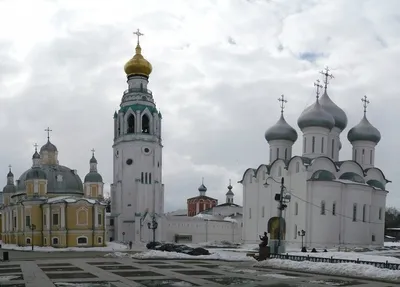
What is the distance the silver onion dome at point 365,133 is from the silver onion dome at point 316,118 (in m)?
4.63

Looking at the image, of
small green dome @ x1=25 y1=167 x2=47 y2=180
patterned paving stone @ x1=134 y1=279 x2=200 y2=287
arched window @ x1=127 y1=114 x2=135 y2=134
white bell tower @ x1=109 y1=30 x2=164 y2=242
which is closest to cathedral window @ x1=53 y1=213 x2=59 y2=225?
small green dome @ x1=25 y1=167 x2=47 y2=180

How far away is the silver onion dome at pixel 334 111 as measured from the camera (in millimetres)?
51500

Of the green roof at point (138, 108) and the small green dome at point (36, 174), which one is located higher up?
the green roof at point (138, 108)

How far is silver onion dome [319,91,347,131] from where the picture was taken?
5150 centimetres

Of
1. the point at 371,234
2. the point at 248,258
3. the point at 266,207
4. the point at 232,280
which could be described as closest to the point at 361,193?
the point at 371,234

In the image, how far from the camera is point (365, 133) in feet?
169

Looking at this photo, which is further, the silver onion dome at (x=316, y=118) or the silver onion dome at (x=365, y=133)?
the silver onion dome at (x=365, y=133)

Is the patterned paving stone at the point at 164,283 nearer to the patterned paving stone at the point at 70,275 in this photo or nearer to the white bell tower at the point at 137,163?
the patterned paving stone at the point at 70,275

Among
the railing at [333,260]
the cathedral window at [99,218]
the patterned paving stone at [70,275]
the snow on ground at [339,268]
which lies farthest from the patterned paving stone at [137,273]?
the cathedral window at [99,218]

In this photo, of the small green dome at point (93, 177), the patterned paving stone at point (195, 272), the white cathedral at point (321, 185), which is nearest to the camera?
the patterned paving stone at point (195, 272)

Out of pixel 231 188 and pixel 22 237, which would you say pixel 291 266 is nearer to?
pixel 22 237

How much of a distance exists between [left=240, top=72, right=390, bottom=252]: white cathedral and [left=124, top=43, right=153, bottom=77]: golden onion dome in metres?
17.8

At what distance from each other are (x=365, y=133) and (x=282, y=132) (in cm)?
861

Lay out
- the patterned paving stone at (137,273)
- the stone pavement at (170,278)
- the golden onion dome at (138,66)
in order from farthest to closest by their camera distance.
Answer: the golden onion dome at (138,66), the patterned paving stone at (137,273), the stone pavement at (170,278)
